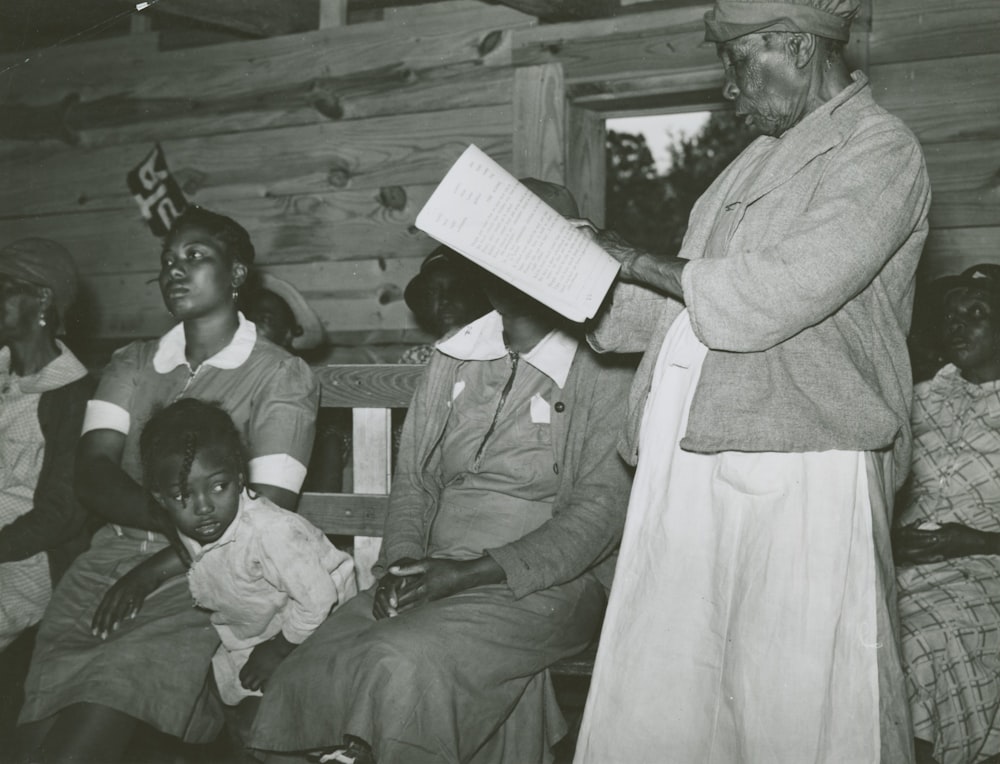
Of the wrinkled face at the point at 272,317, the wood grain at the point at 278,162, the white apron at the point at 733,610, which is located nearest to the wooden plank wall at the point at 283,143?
the wood grain at the point at 278,162

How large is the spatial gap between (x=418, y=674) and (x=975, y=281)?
8.10 feet

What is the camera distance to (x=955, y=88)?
3.97 meters

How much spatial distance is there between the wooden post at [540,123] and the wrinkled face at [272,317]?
4.00 ft

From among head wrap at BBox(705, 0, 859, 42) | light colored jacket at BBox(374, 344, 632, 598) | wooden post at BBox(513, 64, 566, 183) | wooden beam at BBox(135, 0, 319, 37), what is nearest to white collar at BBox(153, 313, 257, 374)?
light colored jacket at BBox(374, 344, 632, 598)

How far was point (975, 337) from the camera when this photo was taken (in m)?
3.60

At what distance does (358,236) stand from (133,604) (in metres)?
2.45

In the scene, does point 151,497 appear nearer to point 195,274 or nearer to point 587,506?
point 195,274

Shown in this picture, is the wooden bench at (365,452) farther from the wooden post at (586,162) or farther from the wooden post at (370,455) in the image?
the wooden post at (586,162)

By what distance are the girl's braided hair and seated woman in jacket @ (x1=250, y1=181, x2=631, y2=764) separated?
52cm

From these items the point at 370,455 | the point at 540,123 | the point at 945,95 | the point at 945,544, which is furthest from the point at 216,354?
the point at 945,95

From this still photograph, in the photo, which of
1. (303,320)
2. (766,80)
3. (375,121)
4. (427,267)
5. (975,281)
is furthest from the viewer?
(375,121)

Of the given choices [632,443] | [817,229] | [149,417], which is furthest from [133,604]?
[817,229]

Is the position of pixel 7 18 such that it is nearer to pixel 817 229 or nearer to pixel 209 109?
pixel 209 109

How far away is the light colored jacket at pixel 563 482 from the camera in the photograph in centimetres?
280
